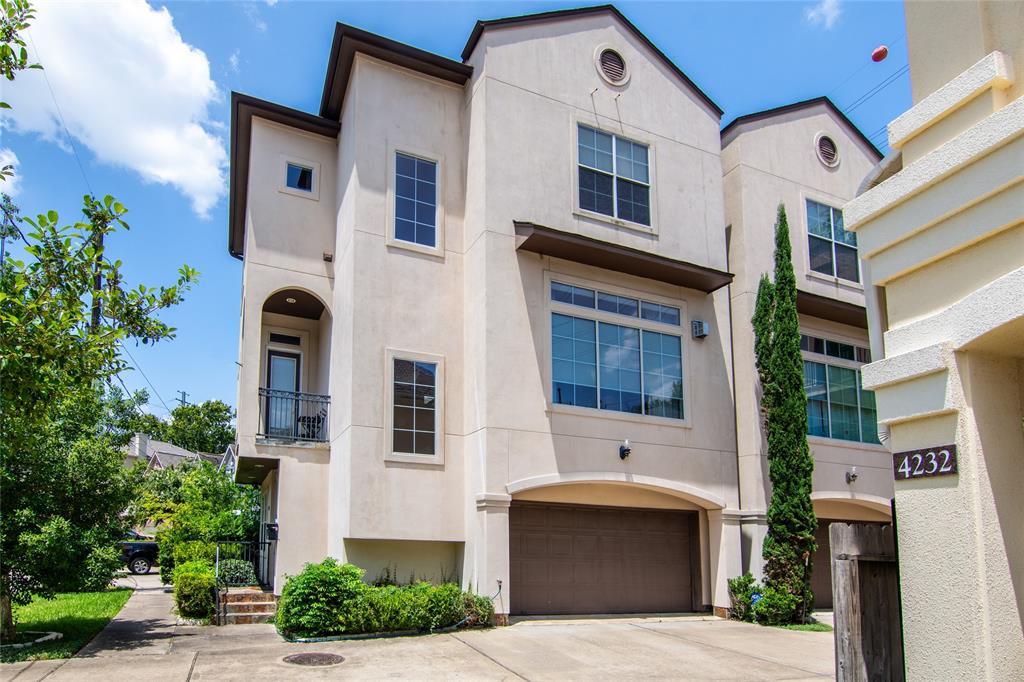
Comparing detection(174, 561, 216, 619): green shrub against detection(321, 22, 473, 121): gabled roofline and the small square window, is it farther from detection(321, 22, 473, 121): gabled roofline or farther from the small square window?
detection(321, 22, 473, 121): gabled roofline

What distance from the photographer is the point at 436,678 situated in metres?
9.27

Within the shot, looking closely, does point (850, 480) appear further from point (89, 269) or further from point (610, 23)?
point (89, 269)

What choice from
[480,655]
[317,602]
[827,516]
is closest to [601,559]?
[480,655]

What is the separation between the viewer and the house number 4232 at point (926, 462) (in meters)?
4.48

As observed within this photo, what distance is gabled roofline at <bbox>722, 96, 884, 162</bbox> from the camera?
18.3 meters

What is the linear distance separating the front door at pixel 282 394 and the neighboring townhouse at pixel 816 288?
9.16 m

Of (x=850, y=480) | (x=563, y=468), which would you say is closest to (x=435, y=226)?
(x=563, y=468)

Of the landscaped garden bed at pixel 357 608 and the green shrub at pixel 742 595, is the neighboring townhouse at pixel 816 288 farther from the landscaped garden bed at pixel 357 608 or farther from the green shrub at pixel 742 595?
the landscaped garden bed at pixel 357 608

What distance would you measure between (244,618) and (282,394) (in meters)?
4.42

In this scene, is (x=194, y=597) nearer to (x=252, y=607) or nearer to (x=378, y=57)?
(x=252, y=607)

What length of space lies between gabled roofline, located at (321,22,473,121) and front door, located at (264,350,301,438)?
19.7 feet

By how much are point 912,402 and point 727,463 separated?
1166 cm

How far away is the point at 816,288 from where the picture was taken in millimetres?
18188

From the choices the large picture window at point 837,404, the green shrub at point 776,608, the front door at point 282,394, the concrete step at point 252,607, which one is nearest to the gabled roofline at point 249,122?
the front door at point 282,394
